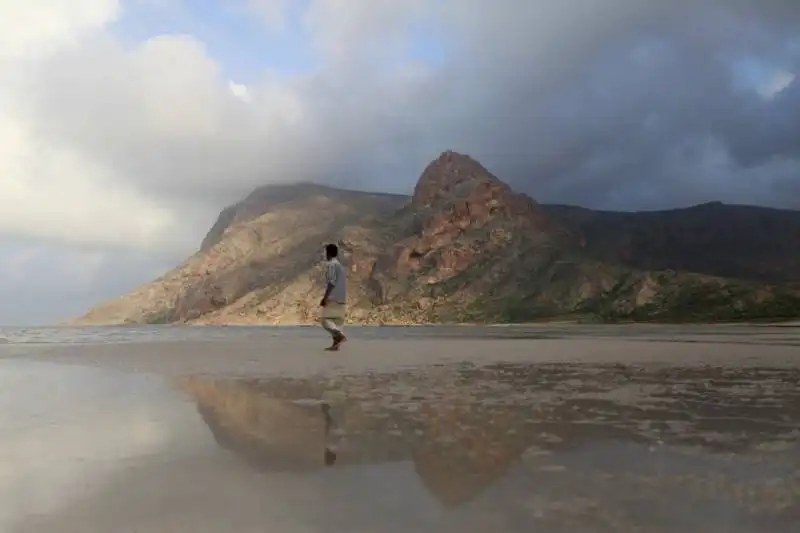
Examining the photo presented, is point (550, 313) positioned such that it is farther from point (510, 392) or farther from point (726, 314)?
point (510, 392)

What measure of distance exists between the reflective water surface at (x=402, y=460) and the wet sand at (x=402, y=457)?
0.08 ft

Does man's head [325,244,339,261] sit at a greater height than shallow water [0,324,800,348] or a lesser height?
greater

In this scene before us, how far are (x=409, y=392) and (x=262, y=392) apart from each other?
2.47 m

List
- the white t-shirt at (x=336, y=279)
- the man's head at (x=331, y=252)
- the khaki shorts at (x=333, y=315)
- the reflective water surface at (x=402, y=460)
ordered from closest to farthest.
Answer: the reflective water surface at (x=402, y=460) → the white t-shirt at (x=336, y=279) → the man's head at (x=331, y=252) → the khaki shorts at (x=333, y=315)

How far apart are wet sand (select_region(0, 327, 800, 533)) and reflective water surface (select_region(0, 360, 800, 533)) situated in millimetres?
25

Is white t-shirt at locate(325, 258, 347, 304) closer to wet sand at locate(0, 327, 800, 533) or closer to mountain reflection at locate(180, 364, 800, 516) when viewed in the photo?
mountain reflection at locate(180, 364, 800, 516)

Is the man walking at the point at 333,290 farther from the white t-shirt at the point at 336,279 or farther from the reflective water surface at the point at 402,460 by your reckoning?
the reflective water surface at the point at 402,460

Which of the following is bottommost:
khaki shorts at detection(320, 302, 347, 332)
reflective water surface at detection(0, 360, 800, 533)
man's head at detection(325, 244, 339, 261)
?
reflective water surface at detection(0, 360, 800, 533)

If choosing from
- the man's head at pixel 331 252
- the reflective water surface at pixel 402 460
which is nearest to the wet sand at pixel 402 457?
the reflective water surface at pixel 402 460

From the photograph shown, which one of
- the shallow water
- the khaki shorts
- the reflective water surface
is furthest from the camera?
the shallow water

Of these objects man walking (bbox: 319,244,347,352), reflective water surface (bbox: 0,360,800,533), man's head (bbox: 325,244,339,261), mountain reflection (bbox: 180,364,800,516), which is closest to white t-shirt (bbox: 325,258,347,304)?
man walking (bbox: 319,244,347,352)

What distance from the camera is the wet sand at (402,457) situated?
447 centimetres

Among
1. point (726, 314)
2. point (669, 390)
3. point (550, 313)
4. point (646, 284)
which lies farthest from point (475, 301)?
point (669, 390)

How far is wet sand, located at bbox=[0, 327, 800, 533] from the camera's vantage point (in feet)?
14.7
